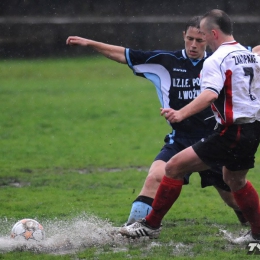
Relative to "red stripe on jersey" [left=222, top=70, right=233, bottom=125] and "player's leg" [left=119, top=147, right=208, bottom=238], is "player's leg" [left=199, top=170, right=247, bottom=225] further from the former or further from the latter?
"red stripe on jersey" [left=222, top=70, right=233, bottom=125]

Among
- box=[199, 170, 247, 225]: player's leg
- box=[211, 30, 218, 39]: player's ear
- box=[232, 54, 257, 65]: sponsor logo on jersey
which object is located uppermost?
box=[211, 30, 218, 39]: player's ear

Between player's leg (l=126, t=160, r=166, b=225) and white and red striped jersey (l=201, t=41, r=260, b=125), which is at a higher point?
white and red striped jersey (l=201, t=41, r=260, b=125)

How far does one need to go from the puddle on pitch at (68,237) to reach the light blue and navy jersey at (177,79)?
1.14 metres

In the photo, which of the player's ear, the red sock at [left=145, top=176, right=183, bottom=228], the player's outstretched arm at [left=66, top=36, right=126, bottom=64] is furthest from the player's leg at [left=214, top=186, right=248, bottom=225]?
the player's ear

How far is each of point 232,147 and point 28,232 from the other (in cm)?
176

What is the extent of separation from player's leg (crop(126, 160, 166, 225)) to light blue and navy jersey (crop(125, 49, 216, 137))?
486mm

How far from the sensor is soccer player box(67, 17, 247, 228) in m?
6.02

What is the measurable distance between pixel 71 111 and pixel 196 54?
8.13 meters

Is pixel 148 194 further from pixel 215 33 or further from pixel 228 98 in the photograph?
pixel 215 33

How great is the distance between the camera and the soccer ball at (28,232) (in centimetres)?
541

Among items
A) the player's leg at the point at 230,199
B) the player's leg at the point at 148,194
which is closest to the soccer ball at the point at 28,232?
the player's leg at the point at 148,194

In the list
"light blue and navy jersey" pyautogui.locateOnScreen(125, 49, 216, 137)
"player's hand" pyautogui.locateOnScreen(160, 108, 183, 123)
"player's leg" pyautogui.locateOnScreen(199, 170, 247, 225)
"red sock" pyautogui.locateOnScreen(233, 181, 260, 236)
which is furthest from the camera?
"light blue and navy jersey" pyautogui.locateOnScreen(125, 49, 216, 137)

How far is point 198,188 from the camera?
817cm

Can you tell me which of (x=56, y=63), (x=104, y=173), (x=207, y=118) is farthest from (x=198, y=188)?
→ (x=56, y=63)
